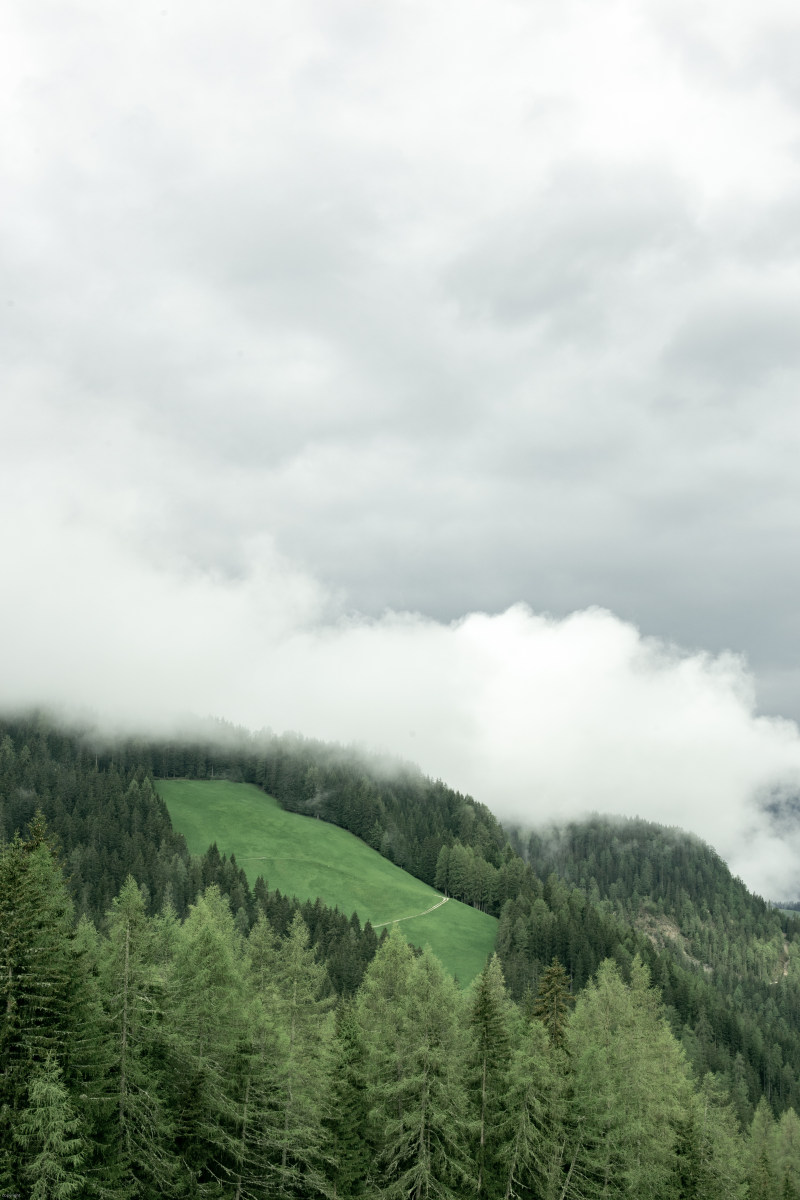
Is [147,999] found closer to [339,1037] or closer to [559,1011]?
[339,1037]

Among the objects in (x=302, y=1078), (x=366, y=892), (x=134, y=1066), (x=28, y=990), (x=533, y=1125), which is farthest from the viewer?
(x=366, y=892)

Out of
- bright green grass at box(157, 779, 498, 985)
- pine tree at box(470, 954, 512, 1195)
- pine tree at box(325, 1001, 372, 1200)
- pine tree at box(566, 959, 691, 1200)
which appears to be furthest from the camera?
bright green grass at box(157, 779, 498, 985)

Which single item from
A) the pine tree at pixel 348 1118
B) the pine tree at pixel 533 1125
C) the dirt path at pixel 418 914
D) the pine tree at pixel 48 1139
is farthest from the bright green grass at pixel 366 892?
the pine tree at pixel 48 1139

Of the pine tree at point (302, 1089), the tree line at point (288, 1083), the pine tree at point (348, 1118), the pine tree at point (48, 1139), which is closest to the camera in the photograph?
the pine tree at point (48, 1139)

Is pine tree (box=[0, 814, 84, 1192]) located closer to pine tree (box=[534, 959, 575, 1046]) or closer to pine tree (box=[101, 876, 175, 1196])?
pine tree (box=[101, 876, 175, 1196])

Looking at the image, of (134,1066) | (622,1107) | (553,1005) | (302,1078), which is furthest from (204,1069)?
(553,1005)

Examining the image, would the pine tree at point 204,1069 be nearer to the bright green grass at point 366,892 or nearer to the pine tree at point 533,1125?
the pine tree at point 533,1125

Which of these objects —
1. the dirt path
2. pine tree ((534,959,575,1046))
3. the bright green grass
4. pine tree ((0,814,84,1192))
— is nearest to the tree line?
pine tree ((0,814,84,1192))

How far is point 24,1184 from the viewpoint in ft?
100

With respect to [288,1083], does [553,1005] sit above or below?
above

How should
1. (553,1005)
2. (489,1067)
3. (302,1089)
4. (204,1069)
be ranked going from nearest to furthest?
(204,1069) → (302,1089) → (489,1067) → (553,1005)

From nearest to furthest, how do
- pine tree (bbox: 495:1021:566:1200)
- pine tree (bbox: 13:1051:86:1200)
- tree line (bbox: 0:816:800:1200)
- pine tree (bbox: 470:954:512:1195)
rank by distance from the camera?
pine tree (bbox: 13:1051:86:1200) < tree line (bbox: 0:816:800:1200) < pine tree (bbox: 495:1021:566:1200) < pine tree (bbox: 470:954:512:1195)

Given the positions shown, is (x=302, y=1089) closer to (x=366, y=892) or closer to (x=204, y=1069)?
(x=204, y=1069)

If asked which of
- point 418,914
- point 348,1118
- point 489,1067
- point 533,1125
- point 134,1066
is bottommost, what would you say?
point 348,1118
